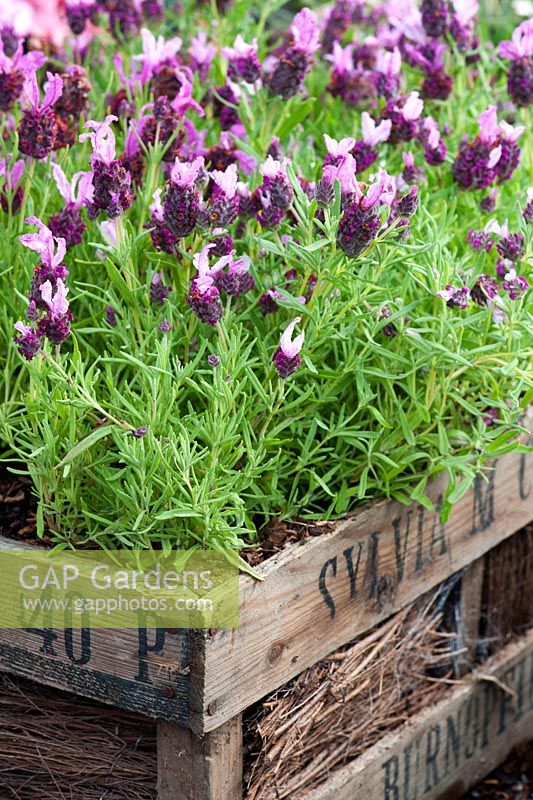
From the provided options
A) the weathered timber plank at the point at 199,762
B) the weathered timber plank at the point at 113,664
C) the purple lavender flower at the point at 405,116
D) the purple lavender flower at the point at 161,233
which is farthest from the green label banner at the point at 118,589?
the purple lavender flower at the point at 405,116

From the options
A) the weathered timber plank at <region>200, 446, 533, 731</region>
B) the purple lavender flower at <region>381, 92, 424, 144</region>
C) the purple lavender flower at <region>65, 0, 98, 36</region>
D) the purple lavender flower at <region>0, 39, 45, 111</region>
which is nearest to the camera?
the weathered timber plank at <region>200, 446, 533, 731</region>

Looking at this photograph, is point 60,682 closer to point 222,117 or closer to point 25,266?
point 25,266

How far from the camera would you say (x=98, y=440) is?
1.50 m

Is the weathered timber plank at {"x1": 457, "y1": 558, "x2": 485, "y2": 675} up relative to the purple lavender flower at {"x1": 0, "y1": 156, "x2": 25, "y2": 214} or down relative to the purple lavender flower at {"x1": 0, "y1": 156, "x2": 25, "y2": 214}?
down

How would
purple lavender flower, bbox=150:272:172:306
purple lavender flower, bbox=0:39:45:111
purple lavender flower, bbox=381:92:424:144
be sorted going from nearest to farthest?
1. purple lavender flower, bbox=150:272:172:306
2. purple lavender flower, bbox=0:39:45:111
3. purple lavender flower, bbox=381:92:424:144

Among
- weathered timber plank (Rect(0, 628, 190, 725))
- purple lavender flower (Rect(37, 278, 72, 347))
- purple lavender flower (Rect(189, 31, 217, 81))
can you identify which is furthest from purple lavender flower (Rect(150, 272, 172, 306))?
purple lavender flower (Rect(189, 31, 217, 81))

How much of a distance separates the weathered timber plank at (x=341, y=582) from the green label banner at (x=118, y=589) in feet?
0.12

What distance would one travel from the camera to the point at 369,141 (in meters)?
1.77

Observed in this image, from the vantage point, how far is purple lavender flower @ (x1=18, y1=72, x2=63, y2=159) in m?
1.56

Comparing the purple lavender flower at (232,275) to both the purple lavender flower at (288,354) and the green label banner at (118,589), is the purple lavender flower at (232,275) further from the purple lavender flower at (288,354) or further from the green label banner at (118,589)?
Answer: the green label banner at (118,589)

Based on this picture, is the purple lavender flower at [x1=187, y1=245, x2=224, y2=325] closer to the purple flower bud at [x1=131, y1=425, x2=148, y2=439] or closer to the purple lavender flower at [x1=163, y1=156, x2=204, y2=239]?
the purple lavender flower at [x1=163, y1=156, x2=204, y2=239]

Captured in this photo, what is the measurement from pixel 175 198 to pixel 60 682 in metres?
0.69

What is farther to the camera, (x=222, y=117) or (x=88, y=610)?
(x=222, y=117)

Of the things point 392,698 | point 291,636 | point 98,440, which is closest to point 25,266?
point 98,440
